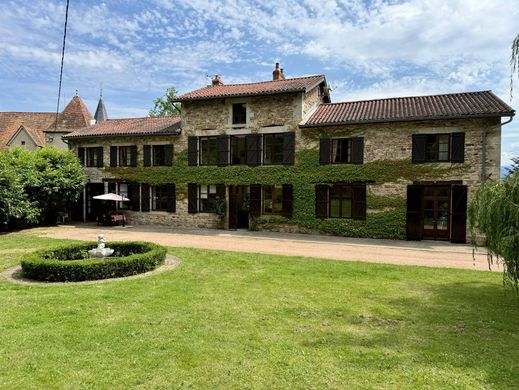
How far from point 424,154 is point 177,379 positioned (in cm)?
1494

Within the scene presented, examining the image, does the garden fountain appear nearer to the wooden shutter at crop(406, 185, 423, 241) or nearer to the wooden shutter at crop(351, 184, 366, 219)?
the wooden shutter at crop(351, 184, 366, 219)

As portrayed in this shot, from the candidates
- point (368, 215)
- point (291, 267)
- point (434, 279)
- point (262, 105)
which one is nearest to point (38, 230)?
point (262, 105)

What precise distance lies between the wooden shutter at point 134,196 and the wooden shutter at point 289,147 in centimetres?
941

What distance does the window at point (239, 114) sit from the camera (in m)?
19.3

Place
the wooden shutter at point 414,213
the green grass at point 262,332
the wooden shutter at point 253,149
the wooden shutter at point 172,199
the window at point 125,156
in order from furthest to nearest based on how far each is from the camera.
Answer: the window at point 125,156
the wooden shutter at point 172,199
the wooden shutter at point 253,149
the wooden shutter at point 414,213
the green grass at point 262,332

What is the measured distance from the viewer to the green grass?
4.30m

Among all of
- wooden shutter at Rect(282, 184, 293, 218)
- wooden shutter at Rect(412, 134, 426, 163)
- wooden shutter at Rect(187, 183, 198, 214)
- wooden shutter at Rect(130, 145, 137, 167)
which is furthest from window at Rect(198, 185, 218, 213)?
wooden shutter at Rect(412, 134, 426, 163)

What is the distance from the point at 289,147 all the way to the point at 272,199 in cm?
289

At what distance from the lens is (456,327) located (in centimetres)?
589

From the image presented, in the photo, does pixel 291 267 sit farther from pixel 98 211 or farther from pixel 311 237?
pixel 98 211

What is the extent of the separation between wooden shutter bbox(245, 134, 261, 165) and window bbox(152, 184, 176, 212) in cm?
512

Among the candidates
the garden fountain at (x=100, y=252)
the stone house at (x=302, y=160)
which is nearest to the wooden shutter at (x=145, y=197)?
the stone house at (x=302, y=160)

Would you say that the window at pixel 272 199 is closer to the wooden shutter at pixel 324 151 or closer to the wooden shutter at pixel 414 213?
the wooden shutter at pixel 324 151

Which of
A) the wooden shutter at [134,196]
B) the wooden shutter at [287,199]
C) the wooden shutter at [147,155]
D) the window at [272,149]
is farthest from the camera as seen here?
the wooden shutter at [134,196]
